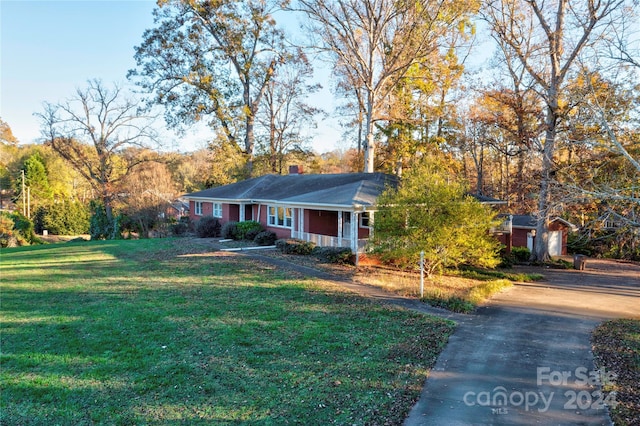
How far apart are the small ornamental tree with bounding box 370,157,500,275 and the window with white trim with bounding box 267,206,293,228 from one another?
9233mm

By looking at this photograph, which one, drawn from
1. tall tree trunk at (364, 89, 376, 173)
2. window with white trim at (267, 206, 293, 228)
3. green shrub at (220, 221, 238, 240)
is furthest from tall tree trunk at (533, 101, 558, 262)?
green shrub at (220, 221, 238, 240)

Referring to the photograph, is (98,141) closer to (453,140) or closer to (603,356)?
(453,140)

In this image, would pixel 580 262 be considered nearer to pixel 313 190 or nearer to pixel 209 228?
pixel 313 190

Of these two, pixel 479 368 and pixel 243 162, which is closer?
pixel 479 368

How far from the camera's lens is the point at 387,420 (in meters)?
5.26

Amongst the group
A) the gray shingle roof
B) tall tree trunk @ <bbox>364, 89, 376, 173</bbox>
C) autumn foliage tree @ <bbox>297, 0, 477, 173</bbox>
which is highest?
autumn foliage tree @ <bbox>297, 0, 477, 173</bbox>

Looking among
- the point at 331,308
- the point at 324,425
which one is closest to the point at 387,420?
the point at 324,425

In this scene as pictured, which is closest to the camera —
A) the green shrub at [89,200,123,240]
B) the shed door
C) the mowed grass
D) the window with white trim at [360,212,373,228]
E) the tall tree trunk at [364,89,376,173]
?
the mowed grass

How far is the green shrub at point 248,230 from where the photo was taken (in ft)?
78.1

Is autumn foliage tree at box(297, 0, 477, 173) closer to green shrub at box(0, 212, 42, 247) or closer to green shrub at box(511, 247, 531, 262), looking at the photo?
green shrub at box(511, 247, 531, 262)

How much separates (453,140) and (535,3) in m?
13.5

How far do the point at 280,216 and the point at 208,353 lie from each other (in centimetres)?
1721

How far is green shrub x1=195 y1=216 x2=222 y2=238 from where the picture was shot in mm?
26438

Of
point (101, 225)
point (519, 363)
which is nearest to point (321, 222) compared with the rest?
point (519, 363)
